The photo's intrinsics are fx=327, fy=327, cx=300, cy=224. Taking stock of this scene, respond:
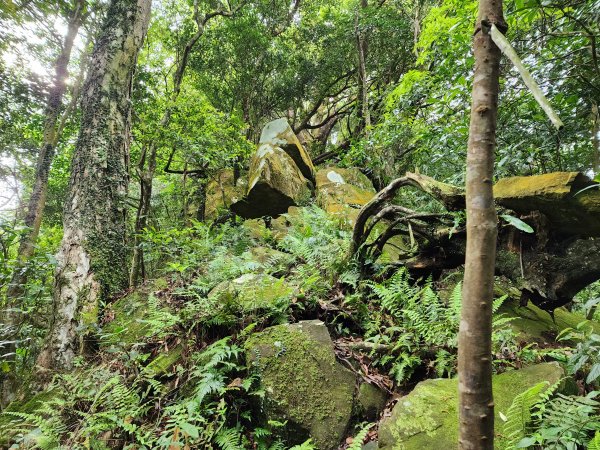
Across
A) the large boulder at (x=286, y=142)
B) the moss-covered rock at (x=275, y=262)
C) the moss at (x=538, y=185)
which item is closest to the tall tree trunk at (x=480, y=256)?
the moss at (x=538, y=185)

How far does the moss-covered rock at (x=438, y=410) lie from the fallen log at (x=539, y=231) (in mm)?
1343

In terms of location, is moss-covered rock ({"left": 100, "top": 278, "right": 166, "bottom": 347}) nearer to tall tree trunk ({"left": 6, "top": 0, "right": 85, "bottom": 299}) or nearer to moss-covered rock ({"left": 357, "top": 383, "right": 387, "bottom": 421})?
moss-covered rock ({"left": 357, "top": 383, "right": 387, "bottom": 421})

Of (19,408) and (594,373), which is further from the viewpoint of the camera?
(19,408)

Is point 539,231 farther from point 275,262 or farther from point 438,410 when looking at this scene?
point 275,262

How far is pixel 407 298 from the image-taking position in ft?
11.8

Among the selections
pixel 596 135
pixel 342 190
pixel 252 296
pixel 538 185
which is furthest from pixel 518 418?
pixel 342 190

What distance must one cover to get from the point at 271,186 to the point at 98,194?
12.8 feet

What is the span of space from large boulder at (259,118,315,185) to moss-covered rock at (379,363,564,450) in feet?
24.9

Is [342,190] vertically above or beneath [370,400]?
above

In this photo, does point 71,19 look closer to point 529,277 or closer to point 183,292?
point 183,292

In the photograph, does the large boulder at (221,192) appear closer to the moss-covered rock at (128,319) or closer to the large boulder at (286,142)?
the large boulder at (286,142)

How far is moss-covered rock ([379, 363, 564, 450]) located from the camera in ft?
7.34

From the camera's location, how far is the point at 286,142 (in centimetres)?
930

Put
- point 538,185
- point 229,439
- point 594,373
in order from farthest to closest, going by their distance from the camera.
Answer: point 538,185, point 229,439, point 594,373
